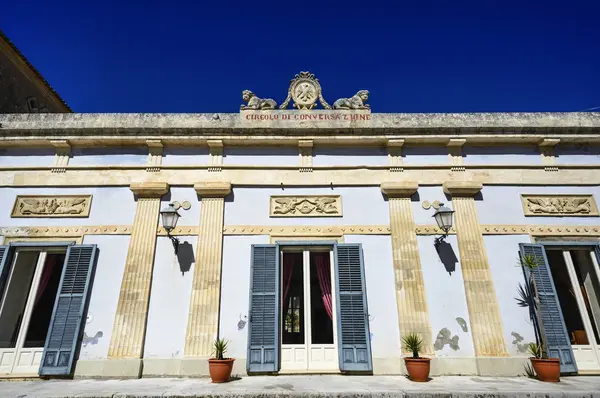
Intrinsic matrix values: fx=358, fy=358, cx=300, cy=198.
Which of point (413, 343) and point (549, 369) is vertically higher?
point (413, 343)

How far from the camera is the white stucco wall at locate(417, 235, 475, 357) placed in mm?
6166

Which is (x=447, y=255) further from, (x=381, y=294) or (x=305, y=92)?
(x=305, y=92)

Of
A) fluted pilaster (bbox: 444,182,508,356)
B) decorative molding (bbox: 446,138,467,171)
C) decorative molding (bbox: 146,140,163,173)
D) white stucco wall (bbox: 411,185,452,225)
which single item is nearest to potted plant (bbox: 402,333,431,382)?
fluted pilaster (bbox: 444,182,508,356)

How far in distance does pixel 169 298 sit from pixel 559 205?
7614 mm

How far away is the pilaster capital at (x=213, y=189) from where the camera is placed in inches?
274

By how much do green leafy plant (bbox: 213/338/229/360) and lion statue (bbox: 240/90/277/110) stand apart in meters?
4.71

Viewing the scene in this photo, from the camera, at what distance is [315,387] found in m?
4.96

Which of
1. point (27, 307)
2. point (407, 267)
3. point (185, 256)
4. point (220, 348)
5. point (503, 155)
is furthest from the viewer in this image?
point (503, 155)

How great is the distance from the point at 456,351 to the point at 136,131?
7.35 metres

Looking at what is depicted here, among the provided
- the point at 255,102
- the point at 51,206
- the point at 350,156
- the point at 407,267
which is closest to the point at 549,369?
the point at 407,267

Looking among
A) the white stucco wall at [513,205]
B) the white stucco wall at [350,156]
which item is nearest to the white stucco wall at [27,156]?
the white stucco wall at [350,156]

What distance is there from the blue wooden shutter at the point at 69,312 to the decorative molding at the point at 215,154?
2.65 m

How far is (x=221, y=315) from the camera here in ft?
20.5

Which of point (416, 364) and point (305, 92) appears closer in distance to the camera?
point (416, 364)
